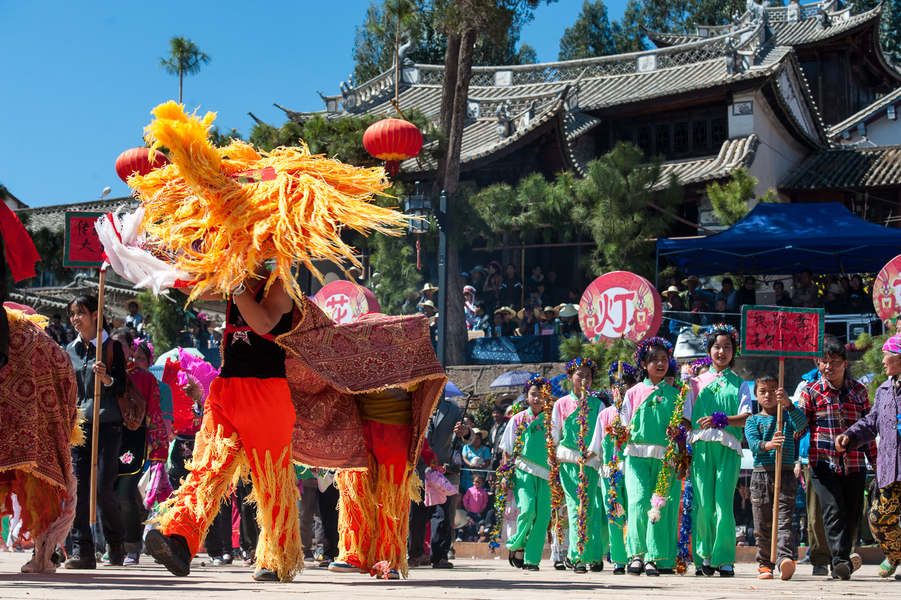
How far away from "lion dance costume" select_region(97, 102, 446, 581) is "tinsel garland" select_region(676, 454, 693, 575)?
2.71 metres

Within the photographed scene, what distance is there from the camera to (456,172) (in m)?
17.1

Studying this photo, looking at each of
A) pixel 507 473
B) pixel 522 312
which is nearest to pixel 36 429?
pixel 507 473

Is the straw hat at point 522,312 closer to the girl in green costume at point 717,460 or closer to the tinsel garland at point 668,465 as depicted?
the girl in green costume at point 717,460

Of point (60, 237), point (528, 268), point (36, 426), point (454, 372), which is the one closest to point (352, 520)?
point (36, 426)

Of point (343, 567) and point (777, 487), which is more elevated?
point (777, 487)

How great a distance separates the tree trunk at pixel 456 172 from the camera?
16688 mm

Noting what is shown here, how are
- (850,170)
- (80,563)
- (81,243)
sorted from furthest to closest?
(850,170), (81,243), (80,563)

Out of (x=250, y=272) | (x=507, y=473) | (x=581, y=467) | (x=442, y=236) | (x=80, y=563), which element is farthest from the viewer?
(x=442, y=236)

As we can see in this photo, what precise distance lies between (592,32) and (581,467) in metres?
32.9

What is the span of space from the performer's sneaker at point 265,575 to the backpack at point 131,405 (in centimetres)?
228

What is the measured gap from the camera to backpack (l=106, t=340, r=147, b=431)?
6691 millimetres

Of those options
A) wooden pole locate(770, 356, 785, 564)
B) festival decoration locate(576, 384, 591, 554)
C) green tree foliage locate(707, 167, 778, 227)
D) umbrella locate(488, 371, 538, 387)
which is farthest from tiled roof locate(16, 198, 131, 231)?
wooden pole locate(770, 356, 785, 564)

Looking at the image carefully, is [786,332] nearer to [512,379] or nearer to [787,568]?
[787,568]

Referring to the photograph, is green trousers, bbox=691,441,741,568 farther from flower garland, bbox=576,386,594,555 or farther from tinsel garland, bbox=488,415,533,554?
tinsel garland, bbox=488,415,533,554
